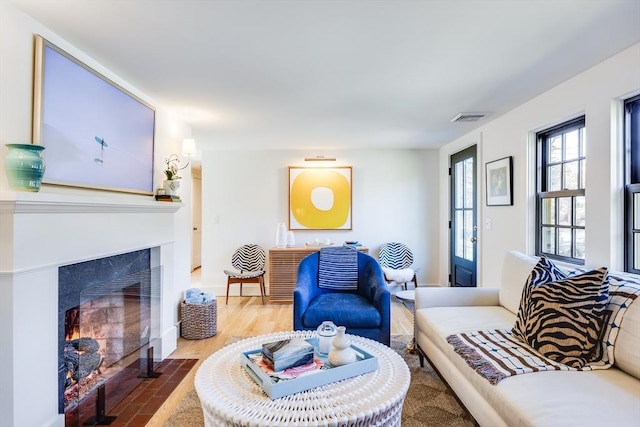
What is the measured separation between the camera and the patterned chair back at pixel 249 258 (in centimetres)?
481

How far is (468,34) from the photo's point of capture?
1799 mm

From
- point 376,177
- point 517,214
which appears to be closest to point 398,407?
point 517,214

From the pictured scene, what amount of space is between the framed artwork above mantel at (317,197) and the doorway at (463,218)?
1.51 meters

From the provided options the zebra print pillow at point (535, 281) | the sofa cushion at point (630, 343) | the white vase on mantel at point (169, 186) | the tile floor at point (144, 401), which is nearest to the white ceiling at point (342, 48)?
the white vase on mantel at point (169, 186)

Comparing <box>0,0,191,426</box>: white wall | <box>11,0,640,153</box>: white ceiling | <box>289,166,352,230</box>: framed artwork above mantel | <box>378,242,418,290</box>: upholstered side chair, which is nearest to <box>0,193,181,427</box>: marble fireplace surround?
<box>0,0,191,426</box>: white wall

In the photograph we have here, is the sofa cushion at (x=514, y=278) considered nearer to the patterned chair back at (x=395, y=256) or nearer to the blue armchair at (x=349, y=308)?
the blue armchair at (x=349, y=308)

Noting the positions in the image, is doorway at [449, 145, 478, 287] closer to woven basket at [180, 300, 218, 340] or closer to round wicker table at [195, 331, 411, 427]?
round wicker table at [195, 331, 411, 427]

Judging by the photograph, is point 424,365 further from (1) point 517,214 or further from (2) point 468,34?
(2) point 468,34

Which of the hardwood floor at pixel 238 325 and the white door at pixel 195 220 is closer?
the hardwood floor at pixel 238 325

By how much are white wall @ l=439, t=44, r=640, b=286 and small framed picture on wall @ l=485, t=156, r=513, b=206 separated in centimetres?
6

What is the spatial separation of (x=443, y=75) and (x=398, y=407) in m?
2.11

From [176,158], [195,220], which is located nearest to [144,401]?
[176,158]

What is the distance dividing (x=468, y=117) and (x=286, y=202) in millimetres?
2765

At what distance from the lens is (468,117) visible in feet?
11.0
